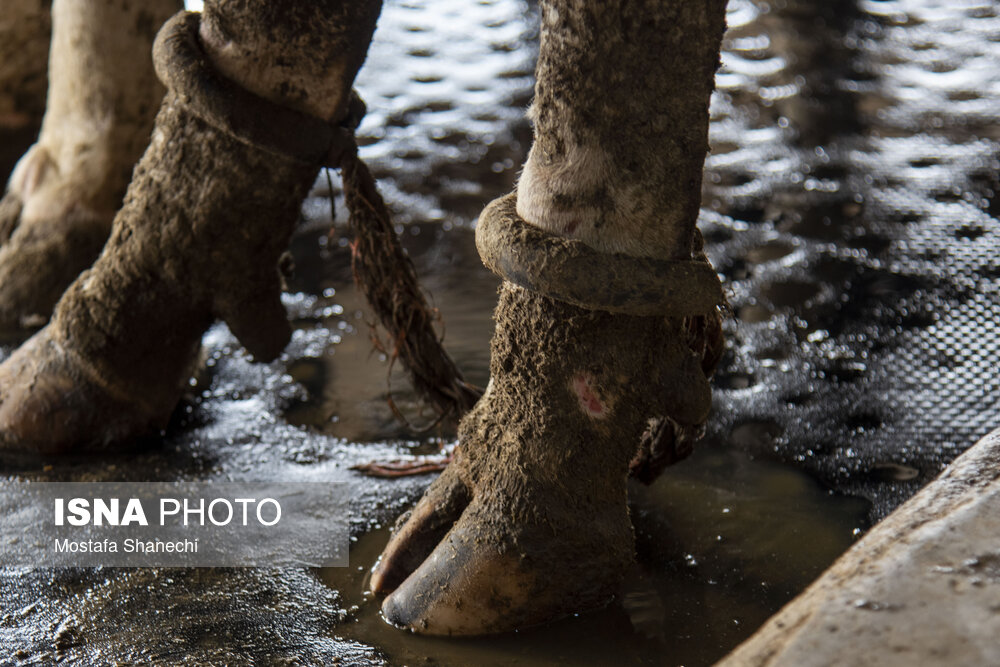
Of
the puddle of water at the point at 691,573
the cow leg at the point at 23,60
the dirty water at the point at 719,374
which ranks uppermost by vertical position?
the cow leg at the point at 23,60

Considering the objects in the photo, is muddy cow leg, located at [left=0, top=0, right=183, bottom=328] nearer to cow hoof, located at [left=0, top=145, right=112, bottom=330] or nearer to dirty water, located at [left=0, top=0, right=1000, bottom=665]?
cow hoof, located at [left=0, top=145, right=112, bottom=330]

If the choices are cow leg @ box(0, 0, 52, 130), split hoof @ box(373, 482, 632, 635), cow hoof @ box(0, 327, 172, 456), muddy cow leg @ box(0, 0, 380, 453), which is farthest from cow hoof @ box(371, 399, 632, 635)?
cow leg @ box(0, 0, 52, 130)

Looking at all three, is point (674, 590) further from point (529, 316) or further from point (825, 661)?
point (825, 661)

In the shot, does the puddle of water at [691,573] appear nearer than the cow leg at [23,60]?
Yes

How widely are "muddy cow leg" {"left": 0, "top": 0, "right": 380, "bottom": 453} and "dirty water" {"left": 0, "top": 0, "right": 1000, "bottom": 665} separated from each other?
0.50 ft

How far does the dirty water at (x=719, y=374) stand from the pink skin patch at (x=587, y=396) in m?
0.37

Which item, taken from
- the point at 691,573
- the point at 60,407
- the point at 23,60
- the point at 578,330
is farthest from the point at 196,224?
the point at 23,60

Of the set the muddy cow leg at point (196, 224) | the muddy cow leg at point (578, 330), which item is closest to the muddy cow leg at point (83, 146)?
the muddy cow leg at point (196, 224)

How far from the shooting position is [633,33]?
155 cm

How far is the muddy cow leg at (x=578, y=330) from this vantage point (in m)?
1.59

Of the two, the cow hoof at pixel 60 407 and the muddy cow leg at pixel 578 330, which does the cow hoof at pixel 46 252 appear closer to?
the cow hoof at pixel 60 407

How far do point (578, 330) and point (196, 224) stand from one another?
917 millimetres

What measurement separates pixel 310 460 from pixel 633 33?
1.24 m

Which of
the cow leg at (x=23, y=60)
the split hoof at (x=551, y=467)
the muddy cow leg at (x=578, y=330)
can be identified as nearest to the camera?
the muddy cow leg at (x=578, y=330)
